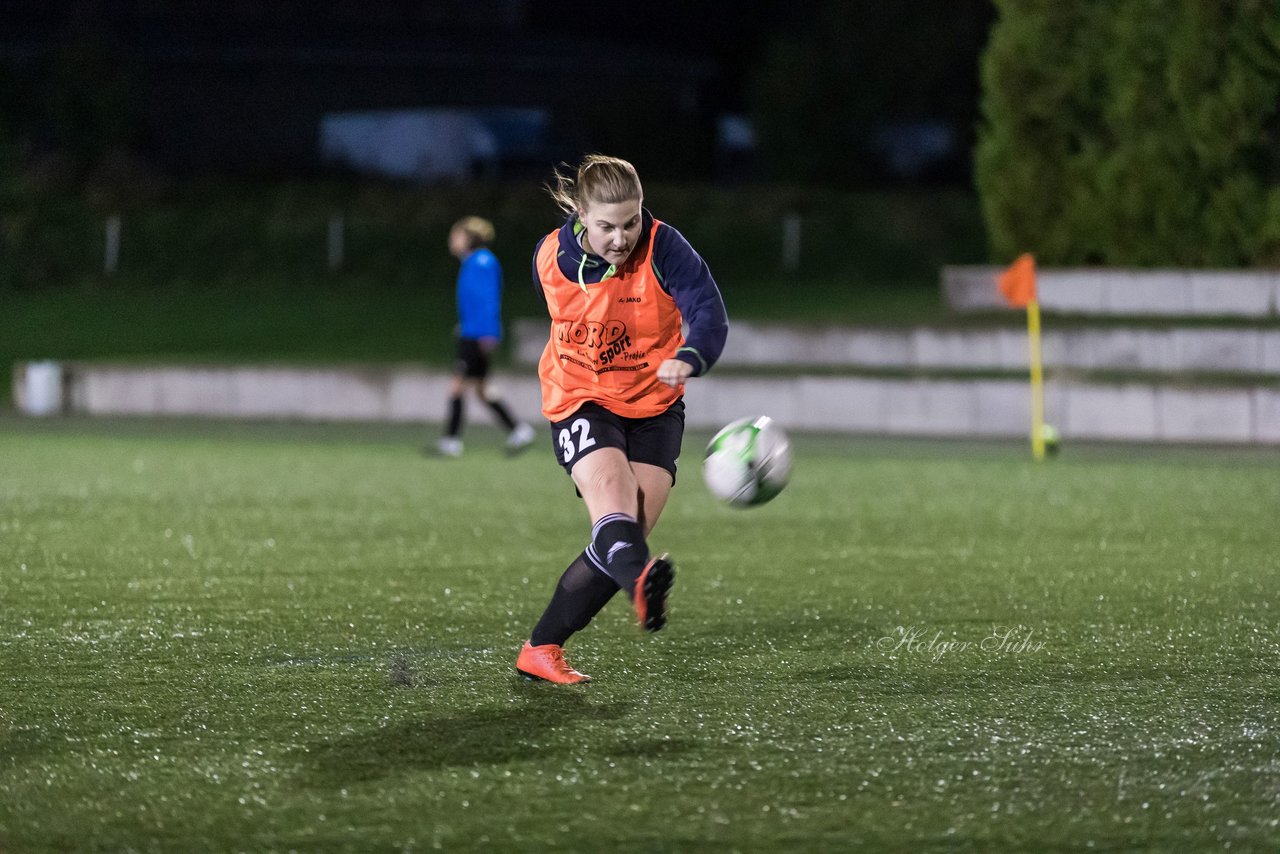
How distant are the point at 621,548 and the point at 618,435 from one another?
1.61ft

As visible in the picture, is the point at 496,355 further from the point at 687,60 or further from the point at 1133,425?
the point at 687,60

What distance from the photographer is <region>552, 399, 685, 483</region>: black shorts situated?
6.09 m

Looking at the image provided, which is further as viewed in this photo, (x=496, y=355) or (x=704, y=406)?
(x=496, y=355)

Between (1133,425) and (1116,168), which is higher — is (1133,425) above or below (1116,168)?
below

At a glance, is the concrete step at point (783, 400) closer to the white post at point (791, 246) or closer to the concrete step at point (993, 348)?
the concrete step at point (993, 348)

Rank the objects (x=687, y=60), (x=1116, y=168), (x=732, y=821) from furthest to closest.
A: (x=687, y=60) → (x=1116, y=168) → (x=732, y=821)

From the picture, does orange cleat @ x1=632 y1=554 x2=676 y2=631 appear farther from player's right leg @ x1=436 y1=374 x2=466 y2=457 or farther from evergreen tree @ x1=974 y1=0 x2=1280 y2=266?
evergreen tree @ x1=974 y1=0 x2=1280 y2=266

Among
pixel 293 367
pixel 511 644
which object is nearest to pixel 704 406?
pixel 293 367

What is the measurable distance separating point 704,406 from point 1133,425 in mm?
3885

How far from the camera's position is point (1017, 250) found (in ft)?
66.3

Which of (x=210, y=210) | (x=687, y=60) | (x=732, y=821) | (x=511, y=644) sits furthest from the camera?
(x=687, y=60)

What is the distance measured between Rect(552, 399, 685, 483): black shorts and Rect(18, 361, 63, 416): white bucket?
14441mm

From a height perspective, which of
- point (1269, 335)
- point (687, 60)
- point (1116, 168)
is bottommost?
point (1269, 335)

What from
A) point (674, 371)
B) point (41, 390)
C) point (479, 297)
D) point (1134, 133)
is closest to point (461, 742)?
point (674, 371)
